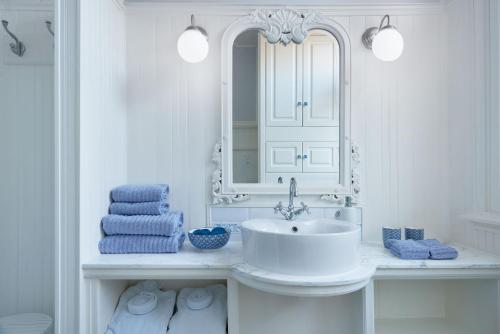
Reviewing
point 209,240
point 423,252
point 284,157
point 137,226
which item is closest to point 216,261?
point 209,240

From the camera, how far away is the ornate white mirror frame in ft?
4.50

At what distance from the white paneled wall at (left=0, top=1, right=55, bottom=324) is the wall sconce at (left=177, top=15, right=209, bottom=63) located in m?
0.61

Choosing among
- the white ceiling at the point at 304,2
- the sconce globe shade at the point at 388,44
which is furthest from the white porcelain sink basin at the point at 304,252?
the white ceiling at the point at 304,2

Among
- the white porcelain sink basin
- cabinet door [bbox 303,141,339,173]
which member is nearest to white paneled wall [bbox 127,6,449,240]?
cabinet door [bbox 303,141,339,173]

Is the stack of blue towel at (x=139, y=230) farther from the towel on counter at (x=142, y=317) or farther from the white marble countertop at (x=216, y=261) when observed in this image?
the towel on counter at (x=142, y=317)

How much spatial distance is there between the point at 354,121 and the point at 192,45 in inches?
33.6

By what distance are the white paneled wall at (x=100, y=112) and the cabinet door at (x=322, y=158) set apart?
892 millimetres

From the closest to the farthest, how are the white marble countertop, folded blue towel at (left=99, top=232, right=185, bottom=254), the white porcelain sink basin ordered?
1. the white porcelain sink basin
2. the white marble countertop
3. folded blue towel at (left=99, top=232, right=185, bottom=254)

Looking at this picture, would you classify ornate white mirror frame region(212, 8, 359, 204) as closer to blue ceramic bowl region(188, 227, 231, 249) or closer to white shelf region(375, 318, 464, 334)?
blue ceramic bowl region(188, 227, 231, 249)

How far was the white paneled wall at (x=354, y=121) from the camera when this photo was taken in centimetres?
140

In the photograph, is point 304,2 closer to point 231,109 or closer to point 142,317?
point 231,109

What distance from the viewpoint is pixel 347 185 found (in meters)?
1.38

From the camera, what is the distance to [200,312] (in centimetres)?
116

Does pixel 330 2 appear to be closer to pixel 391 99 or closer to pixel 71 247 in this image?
pixel 391 99
